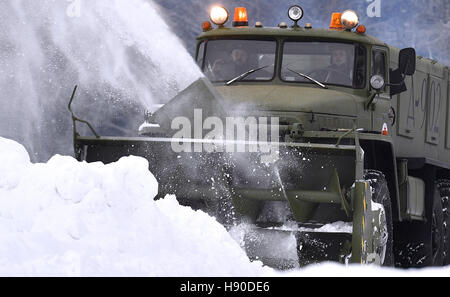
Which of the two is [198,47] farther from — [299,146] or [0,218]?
[0,218]

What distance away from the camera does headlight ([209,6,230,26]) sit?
9.37 metres

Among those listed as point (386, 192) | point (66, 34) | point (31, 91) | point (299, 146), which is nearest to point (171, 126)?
point (299, 146)

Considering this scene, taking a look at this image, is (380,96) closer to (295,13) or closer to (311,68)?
(311,68)

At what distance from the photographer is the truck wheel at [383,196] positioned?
7.93 metres

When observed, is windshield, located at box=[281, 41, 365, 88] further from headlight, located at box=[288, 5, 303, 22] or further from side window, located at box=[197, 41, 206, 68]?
side window, located at box=[197, 41, 206, 68]

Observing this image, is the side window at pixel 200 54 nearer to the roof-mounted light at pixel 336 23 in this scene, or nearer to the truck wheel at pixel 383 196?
the roof-mounted light at pixel 336 23

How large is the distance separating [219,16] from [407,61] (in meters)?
1.85

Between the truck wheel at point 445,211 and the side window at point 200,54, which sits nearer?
the side window at point 200,54

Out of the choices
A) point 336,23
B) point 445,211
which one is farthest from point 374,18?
point 336,23

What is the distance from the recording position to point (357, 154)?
23.1ft

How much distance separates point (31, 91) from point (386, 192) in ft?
56.1

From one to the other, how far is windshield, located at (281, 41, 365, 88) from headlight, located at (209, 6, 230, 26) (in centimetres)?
74

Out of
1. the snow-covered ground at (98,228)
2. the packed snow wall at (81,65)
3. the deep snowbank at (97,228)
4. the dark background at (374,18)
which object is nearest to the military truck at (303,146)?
the packed snow wall at (81,65)
